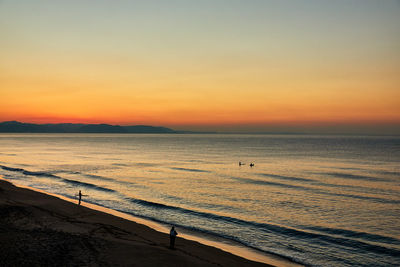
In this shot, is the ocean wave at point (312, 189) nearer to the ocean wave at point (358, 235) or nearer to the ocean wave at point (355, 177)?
the ocean wave at point (358, 235)

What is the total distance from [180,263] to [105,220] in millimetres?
10855

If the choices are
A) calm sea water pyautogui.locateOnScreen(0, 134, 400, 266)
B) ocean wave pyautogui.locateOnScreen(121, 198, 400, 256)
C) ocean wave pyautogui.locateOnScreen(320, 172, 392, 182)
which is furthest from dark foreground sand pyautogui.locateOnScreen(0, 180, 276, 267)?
ocean wave pyautogui.locateOnScreen(320, 172, 392, 182)

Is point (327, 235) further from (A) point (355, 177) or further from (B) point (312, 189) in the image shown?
(A) point (355, 177)

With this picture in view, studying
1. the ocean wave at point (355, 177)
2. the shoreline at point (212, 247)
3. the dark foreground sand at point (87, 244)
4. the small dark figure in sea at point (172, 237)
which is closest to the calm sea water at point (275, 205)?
the ocean wave at point (355, 177)

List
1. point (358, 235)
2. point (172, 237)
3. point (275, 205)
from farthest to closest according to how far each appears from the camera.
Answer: point (275, 205) < point (358, 235) < point (172, 237)

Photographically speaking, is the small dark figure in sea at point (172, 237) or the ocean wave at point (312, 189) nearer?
the small dark figure in sea at point (172, 237)

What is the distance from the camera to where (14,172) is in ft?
192

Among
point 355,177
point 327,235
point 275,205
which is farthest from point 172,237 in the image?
point 355,177

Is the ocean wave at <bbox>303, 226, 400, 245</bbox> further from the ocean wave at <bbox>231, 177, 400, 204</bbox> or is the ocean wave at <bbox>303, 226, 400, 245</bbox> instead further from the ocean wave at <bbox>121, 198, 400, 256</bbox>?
the ocean wave at <bbox>231, 177, 400, 204</bbox>

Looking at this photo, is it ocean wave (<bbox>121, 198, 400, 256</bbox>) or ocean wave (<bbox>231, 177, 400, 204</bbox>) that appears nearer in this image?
ocean wave (<bbox>121, 198, 400, 256</bbox>)

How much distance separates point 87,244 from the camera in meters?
17.7

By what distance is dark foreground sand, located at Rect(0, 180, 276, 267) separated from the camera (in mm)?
15352

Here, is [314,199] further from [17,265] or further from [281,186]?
[17,265]

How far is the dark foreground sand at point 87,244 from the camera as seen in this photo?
15.4m
